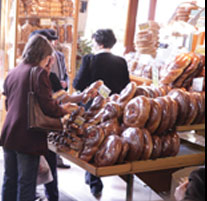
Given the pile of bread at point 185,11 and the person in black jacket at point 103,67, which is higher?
the pile of bread at point 185,11

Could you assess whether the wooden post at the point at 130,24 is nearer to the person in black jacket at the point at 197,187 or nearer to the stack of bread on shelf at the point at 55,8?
the stack of bread on shelf at the point at 55,8

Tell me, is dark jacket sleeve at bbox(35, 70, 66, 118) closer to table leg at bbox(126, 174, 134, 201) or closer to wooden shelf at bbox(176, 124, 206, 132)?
table leg at bbox(126, 174, 134, 201)

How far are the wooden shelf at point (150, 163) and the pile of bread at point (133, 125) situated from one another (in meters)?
0.04

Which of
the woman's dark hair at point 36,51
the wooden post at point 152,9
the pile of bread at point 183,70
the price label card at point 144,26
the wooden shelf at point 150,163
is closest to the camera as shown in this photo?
the wooden shelf at point 150,163

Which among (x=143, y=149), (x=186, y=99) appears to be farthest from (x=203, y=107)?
(x=143, y=149)

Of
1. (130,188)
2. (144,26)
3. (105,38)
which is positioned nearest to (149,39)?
(144,26)

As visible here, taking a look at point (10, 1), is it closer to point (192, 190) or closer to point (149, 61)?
point (149, 61)

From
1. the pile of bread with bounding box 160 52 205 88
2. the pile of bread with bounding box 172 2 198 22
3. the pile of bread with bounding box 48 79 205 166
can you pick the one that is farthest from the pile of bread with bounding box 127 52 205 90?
the pile of bread with bounding box 172 2 198 22

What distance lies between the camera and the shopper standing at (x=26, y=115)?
99.8 inches

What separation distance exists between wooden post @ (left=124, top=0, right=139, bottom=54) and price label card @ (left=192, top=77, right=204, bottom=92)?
9.42 ft

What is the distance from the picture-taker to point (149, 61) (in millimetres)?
4469

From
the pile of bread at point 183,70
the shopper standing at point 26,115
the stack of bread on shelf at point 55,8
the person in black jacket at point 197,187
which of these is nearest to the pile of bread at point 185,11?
the pile of bread at point 183,70

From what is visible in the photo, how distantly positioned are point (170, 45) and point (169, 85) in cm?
146

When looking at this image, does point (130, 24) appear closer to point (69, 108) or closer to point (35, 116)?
point (69, 108)
